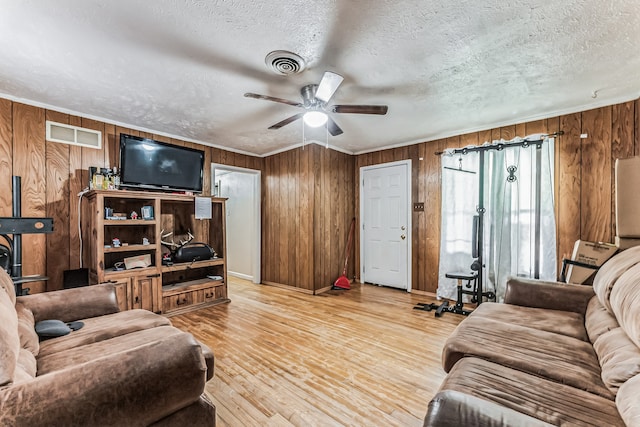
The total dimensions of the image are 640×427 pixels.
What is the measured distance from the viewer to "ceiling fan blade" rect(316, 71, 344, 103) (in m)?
2.05

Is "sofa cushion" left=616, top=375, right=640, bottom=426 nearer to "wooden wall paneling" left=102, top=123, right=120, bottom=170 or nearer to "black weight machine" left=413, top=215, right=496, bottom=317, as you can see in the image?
"black weight machine" left=413, top=215, right=496, bottom=317

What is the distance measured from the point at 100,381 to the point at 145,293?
2698 mm

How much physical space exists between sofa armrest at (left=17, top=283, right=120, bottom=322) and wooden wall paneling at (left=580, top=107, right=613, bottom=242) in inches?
183

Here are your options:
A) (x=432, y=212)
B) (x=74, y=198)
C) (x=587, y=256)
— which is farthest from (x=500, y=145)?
(x=74, y=198)

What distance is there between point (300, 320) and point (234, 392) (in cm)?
141

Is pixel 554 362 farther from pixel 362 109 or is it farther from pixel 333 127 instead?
pixel 333 127

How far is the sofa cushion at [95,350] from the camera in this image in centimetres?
142

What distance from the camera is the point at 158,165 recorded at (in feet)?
11.9

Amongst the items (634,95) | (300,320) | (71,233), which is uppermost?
(634,95)

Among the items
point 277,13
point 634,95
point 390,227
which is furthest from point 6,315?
point 634,95

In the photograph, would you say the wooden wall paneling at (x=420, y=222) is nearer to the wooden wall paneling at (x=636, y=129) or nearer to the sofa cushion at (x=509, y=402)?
the wooden wall paneling at (x=636, y=129)

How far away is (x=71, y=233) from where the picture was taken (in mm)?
3211

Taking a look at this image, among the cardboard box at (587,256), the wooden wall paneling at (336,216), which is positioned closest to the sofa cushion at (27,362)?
the wooden wall paneling at (336,216)

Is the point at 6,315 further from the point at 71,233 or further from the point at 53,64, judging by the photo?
the point at 71,233
